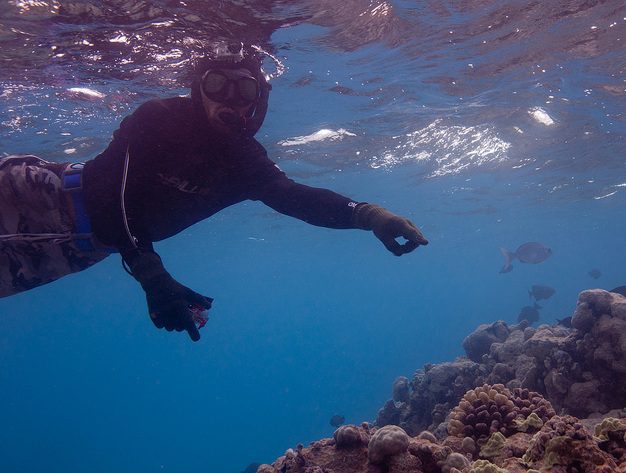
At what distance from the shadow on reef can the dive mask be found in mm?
4143

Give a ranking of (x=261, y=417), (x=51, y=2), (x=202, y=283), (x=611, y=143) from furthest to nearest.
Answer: (x=261, y=417)
(x=202, y=283)
(x=611, y=143)
(x=51, y=2)

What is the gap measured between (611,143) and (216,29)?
21.7 meters

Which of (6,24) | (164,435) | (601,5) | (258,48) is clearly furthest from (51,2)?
(164,435)

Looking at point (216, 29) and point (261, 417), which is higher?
point (216, 29)

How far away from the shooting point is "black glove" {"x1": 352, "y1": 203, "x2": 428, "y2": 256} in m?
4.47

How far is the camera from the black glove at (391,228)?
4473 mm

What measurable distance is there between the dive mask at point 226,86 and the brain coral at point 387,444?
417 cm

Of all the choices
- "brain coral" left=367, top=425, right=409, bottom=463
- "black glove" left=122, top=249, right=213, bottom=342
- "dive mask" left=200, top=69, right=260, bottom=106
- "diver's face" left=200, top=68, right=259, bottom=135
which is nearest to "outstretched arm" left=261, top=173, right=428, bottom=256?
"diver's face" left=200, top=68, right=259, bottom=135

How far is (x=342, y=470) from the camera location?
160 inches

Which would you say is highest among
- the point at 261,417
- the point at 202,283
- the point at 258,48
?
the point at 202,283

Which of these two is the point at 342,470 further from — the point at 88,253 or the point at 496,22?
the point at 496,22

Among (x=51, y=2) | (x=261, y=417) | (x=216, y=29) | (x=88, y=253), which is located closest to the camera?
(x=88, y=253)

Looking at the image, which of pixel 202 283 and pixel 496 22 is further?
pixel 202 283

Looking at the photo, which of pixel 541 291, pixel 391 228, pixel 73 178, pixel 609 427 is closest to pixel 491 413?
pixel 609 427
